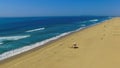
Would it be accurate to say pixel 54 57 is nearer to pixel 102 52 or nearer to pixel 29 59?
pixel 29 59

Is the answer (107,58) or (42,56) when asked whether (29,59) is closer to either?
(42,56)

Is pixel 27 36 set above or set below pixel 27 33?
above

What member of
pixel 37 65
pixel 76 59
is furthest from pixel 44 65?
pixel 76 59

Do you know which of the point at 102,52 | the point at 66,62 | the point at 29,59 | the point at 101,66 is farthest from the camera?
the point at 102,52

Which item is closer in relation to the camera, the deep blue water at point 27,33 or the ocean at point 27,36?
the ocean at point 27,36

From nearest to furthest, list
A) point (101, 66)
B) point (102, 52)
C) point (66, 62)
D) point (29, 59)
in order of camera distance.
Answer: point (101, 66), point (66, 62), point (29, 59), point (102, 52)

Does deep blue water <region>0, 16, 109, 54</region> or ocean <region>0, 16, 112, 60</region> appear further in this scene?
deep blue water <region>0, 16, 109, 54</region>

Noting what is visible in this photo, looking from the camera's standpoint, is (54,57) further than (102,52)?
No

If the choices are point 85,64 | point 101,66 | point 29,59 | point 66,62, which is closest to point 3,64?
point 29,59

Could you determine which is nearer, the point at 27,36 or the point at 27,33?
the point at 27,36
